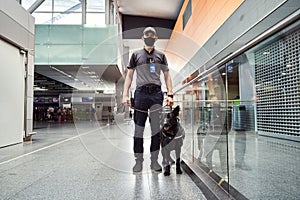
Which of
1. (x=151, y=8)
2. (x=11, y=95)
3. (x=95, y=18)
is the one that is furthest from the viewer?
(x=151, y=8)

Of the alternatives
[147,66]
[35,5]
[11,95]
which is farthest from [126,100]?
[35,5]

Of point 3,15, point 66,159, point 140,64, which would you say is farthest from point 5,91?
point 140,64

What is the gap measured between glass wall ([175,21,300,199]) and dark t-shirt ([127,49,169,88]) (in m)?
0.45

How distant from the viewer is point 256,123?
6.68ft

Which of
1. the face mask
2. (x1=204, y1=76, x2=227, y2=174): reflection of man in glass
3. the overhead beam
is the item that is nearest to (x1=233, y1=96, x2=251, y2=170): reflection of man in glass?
(x1=204, y1=76, x2=227, y2=174): reflection of man in glass

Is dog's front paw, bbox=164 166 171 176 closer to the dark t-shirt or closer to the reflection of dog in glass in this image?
the reflection of dog in glass

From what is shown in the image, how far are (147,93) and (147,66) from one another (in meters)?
0.27

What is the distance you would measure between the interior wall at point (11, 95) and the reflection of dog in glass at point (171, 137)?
11.0 feet

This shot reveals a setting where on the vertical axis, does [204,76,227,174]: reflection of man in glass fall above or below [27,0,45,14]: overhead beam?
below

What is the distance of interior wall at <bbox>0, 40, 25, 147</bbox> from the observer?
4.29m

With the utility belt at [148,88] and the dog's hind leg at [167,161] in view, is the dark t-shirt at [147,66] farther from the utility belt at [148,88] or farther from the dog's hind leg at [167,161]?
the dog's hind leg at [167,161]

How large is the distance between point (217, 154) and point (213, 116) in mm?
475

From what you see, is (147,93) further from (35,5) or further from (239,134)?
(35,5)

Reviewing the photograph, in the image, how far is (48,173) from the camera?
2340mm
